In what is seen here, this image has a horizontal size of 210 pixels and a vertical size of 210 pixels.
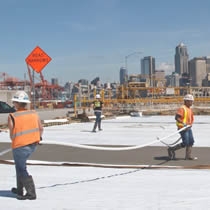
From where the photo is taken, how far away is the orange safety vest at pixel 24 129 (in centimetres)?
649

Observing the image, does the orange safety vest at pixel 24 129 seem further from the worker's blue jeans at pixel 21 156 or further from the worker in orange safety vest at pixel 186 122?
the worker in orange safety vest at pixel 186 122

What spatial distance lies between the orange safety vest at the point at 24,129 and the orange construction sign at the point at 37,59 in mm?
10636

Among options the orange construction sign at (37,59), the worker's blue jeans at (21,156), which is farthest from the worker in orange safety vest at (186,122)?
the orange construction sign at (37,59)

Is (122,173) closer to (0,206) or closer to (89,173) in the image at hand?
(89,173)

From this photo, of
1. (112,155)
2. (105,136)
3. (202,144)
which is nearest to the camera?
(112,155)

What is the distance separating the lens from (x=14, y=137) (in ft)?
21.4

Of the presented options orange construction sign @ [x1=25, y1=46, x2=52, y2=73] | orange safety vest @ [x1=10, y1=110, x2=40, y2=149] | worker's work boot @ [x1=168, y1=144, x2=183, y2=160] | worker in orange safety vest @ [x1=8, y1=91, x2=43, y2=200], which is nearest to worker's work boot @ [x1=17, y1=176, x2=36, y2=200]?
worker in orange safety vest @ [x1=8, y1=91, x2=43, y2=200]

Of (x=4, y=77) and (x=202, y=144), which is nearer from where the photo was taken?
(x=202, y=144)

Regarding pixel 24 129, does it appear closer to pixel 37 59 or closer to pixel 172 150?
pixel 172 150

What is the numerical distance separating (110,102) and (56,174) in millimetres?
27406

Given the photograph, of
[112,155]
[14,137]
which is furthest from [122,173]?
[14,137]

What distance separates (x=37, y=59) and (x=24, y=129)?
10.9 m

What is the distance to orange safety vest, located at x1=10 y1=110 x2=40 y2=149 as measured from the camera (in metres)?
6.49

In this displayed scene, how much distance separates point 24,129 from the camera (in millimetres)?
6520
